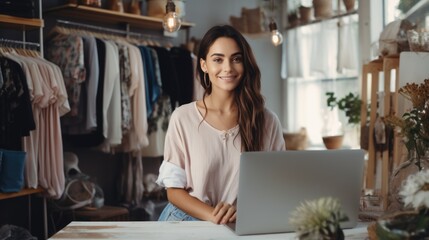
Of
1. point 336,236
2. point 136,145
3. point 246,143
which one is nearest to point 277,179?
point 336,236

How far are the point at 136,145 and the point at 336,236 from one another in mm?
3255

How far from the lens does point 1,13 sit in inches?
133

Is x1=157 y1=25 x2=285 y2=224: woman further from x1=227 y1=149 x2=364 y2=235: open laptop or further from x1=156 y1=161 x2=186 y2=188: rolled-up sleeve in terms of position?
x1=227 y1=149 x2=364 y2=235: open laptop

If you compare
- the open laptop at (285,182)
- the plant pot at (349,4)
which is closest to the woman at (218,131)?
the open laptop at (285,182)

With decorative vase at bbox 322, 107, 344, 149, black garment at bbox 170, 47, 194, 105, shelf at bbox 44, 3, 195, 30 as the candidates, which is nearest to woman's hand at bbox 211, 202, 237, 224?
shelf at bbox 44, 3, 195, 30

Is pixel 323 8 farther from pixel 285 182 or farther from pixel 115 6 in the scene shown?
pixel 285 182

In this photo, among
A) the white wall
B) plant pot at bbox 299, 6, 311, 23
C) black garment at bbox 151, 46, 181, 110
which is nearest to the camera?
black garment at bbox 151, 46, 181, 110

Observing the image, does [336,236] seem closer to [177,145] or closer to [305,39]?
[177,145]

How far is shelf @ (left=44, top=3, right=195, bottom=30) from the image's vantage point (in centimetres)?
405

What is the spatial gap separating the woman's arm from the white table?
34 mm

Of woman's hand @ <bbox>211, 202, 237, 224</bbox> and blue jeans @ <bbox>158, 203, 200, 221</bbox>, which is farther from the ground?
woman's hand @ <bbox>211, 202, 237, 224</bbox>

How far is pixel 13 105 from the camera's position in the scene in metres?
3.18

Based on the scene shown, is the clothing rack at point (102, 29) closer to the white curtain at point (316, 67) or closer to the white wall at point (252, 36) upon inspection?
the white wall at point (252, 36)

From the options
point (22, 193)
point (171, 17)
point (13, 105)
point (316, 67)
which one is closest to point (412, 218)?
point (171, 17)
